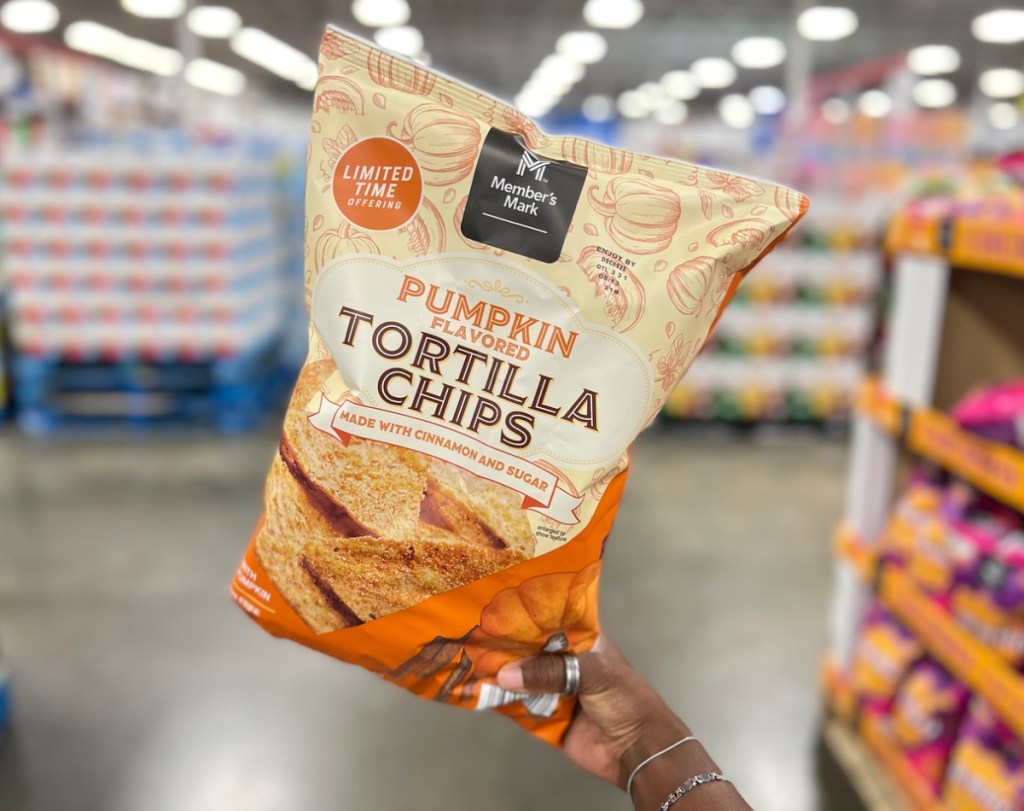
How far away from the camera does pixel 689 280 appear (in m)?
0.89

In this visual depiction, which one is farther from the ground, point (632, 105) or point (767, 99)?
point (767, 99)

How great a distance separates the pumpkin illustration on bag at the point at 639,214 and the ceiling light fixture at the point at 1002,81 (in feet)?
61.5

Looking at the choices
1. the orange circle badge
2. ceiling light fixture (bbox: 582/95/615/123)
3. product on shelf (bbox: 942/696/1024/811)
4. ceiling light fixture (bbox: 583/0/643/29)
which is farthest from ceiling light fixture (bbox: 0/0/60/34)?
ceiling light fixture (bbox: 582/95/615/123)

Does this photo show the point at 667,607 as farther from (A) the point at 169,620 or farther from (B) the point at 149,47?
(B) the point at 149,47

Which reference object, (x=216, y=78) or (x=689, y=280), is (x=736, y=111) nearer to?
(x=216, y=78)

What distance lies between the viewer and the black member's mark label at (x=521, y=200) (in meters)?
0.90

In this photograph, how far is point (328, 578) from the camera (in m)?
0.95

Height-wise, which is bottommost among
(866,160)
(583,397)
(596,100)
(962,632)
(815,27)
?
(962,632)

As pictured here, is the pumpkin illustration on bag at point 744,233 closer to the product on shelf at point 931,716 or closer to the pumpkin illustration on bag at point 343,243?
the pumpkin illustration on bag at point 343,243

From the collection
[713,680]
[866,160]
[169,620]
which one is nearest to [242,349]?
[169,620]

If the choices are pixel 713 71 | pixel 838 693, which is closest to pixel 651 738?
pixel 838 693

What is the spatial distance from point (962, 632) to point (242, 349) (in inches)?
192

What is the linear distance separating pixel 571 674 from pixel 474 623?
0.47ft

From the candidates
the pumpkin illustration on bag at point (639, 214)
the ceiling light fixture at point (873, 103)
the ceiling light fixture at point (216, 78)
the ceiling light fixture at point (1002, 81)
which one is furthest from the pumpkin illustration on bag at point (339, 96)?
the ceiling light fixture at point (873, 103)
